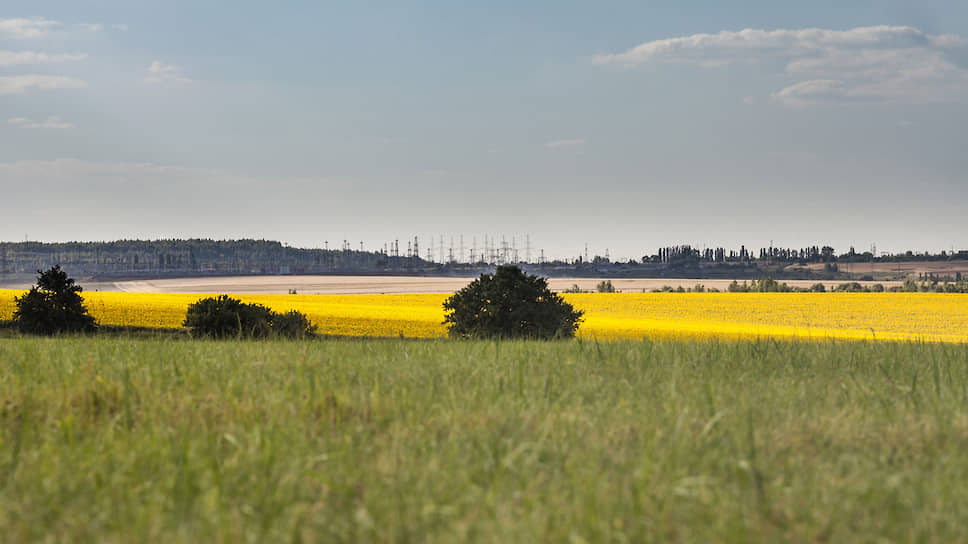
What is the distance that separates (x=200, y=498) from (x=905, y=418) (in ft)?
15.3

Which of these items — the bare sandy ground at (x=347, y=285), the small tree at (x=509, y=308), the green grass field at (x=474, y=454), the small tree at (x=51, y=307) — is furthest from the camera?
the bare sandy ground at (x=347, y=285)

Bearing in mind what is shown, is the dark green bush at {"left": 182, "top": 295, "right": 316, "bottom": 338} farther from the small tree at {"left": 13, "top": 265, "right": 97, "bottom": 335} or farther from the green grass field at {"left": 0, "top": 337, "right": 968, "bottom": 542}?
the green grass field at {"left": 0, "top": 337, "right": 968, "bottom": 542}

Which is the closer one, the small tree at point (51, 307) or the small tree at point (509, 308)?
the small tree at point (509, 308)

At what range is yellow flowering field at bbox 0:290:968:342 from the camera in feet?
105

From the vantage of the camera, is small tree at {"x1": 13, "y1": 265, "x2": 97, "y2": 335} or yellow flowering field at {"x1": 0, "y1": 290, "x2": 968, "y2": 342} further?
yellow flowering field at {"x1": 0, "y1": 290, "x2": 968, "y2": 342}

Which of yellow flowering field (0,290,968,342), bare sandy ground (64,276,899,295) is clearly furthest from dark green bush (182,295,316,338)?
bare sandy ground (64,276,899,295)

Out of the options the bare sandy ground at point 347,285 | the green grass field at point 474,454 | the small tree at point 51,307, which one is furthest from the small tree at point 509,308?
the bare sandy ground at point 347,285

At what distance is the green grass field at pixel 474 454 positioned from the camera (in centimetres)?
327

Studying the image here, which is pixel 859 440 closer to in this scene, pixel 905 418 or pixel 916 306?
pixel 905 418

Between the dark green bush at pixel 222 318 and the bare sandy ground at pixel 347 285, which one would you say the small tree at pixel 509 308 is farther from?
the bare sandy ground at pixel 347 285

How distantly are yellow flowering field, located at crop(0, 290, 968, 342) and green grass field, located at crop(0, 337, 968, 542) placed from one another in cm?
2141

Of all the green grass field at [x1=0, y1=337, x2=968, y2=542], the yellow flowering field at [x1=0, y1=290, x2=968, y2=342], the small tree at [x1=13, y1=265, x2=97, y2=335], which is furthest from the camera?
the yellow flowering field at [x1=0, y1=290, x2=968, y2=342]

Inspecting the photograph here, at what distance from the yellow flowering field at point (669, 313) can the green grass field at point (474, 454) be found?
70.2 feet

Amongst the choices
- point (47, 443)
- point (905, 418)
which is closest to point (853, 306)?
point (905, 418)
